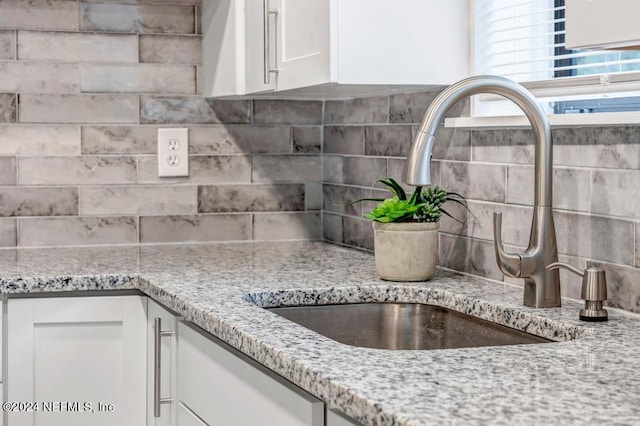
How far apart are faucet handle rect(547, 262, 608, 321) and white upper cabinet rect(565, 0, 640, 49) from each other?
1.71ft

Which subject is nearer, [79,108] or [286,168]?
[79,108]

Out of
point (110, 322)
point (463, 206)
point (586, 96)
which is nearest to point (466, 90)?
point (586, 96)

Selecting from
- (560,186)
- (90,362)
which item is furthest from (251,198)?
(560,186)

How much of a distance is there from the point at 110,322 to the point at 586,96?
1145 millimetres

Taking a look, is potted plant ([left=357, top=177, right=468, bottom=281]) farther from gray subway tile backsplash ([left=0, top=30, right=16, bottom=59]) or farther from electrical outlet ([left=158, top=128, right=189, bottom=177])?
gray subway tile backsplash ([left=0, top=30, right=16, bottom=59])

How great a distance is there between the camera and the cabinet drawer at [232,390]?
132 centimetres

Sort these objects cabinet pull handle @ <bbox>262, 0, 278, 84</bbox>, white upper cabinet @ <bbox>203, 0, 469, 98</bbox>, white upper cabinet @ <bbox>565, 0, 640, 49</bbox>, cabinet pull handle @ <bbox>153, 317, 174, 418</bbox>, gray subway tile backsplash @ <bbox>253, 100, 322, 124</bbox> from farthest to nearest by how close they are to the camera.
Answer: gray subway tile backsplash @ <bbox>253, 100, 322, 124</bbox>, cabinet pull handle @ <bbox>262, 0, 278, 84</bbox>, cabinet pull handle @ <bbox>153, 317, 174, 418</bbox>, white upper cabinet @ <bbox>203, 0, 469, 98</bbox>, white upper cabinet @ <bbox>565, 0, 640, 49</bbox>

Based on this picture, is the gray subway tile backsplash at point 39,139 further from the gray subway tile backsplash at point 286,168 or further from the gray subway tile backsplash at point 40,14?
the gray subway tile backsplash at point 286,168

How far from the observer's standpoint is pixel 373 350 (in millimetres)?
1333

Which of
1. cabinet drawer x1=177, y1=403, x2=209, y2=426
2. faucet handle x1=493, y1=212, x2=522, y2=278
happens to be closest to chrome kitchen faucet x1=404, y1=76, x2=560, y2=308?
faucet handle x1=493, y1=212, x2=522, y2=278

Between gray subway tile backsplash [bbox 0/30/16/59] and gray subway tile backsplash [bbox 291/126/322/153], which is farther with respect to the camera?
gray subway tile backsplash [bbox 291/126/322/153]

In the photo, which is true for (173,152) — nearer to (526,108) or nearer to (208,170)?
(208,170)

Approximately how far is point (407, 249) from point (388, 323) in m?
0.16

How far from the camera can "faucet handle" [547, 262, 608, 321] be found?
5.01 feet
